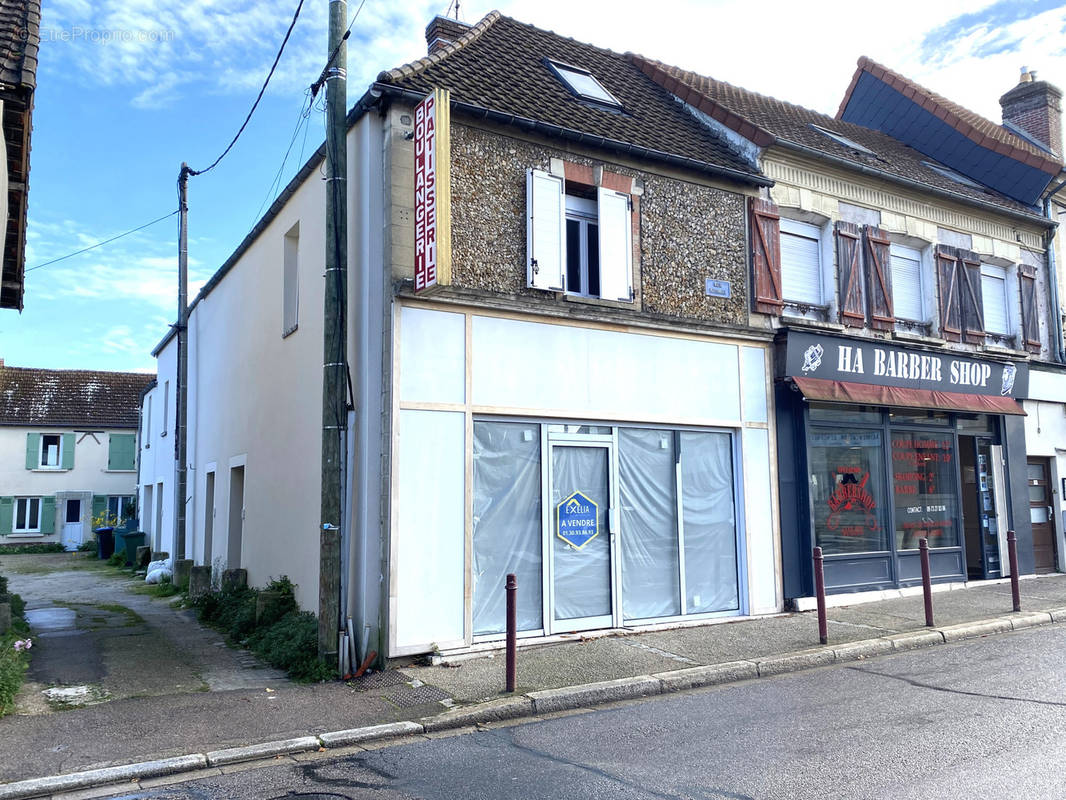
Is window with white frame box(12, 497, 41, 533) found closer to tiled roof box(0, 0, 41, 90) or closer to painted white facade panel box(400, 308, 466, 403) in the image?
tiled roof box(0, 0, 41, 90)

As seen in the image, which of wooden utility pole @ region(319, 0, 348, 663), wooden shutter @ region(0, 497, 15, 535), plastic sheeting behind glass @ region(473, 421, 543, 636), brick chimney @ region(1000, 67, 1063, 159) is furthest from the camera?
wooden shutter @ region(0, 497, 15, 535)

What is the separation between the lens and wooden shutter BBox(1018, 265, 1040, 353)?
14.9m

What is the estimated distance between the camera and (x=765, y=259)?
451 inches

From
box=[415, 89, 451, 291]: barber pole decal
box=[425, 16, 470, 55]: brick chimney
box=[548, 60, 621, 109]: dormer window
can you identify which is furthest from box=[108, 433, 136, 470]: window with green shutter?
box=[415, 89, 451, 291]: barber pole decal

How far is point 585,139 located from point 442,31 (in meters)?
4.20

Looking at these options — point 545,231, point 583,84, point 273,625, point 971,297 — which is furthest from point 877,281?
point 273,625

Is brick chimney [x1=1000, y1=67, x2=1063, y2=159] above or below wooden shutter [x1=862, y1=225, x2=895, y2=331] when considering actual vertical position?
above

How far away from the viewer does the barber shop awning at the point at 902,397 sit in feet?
37.6

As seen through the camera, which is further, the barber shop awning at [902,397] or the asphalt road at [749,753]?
the barber shop awning at [902,397]

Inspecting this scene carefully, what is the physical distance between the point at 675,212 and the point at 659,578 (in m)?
4.63

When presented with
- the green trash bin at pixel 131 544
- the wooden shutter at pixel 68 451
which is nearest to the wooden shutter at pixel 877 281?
the green trash bin at pixel 131 544

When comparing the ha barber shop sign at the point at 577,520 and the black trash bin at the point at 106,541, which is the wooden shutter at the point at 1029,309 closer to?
the ha barber shop sign at the point at 577,520

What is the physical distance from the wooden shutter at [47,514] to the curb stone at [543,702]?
29560 mm

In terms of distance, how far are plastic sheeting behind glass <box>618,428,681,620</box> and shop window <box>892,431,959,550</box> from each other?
424cm
